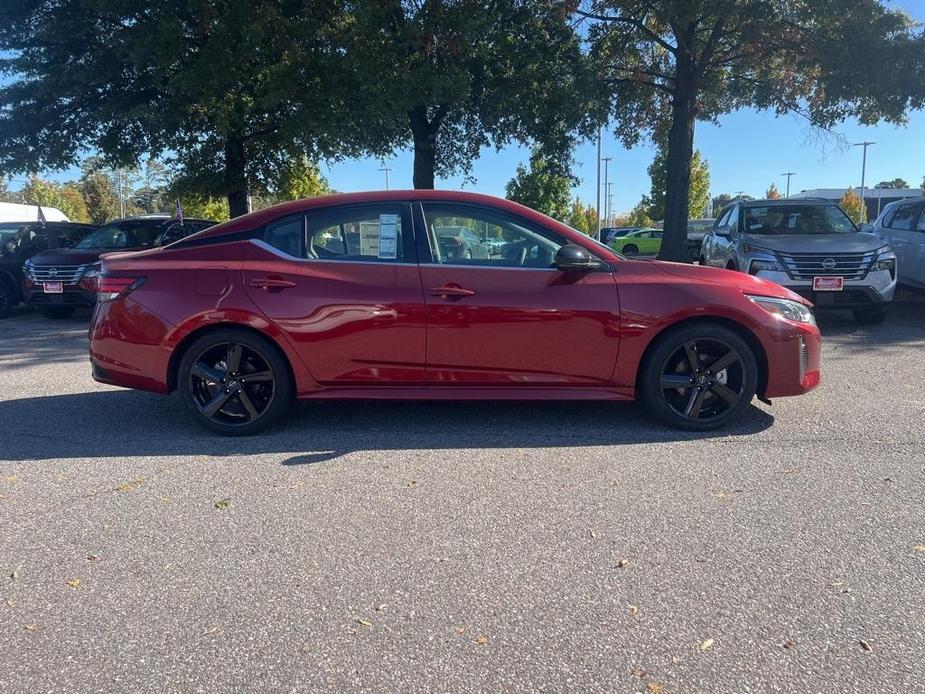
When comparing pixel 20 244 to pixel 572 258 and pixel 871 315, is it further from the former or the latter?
pixel 871 315

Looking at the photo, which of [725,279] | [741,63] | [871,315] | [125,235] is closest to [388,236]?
[725,279]

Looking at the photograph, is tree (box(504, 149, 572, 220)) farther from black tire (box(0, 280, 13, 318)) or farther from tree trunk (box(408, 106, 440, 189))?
black tire (box(0, 280, 13, 318))

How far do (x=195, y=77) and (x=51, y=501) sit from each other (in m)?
11.8

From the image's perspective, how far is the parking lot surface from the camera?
2385 mm

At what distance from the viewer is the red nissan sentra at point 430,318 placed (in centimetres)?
464

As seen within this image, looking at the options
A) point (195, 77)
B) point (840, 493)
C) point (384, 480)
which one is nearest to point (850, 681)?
point (840, 493)

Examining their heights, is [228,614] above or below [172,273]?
below

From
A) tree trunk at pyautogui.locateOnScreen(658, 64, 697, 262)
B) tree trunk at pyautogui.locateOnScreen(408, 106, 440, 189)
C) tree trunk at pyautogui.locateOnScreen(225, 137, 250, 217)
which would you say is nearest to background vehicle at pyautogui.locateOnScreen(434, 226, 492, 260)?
tree trunk at pyautogui.locateOnScreen(658, 64, 697, 262)

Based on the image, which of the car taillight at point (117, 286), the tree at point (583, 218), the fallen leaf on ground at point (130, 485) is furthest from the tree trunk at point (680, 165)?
the tree at point (583, 218)

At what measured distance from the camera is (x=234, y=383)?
4781 mm

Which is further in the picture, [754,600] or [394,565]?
[394,565]

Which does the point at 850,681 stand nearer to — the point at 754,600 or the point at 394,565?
the point at 754,600

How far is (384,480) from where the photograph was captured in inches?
157

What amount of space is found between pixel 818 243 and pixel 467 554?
770 centimetres
